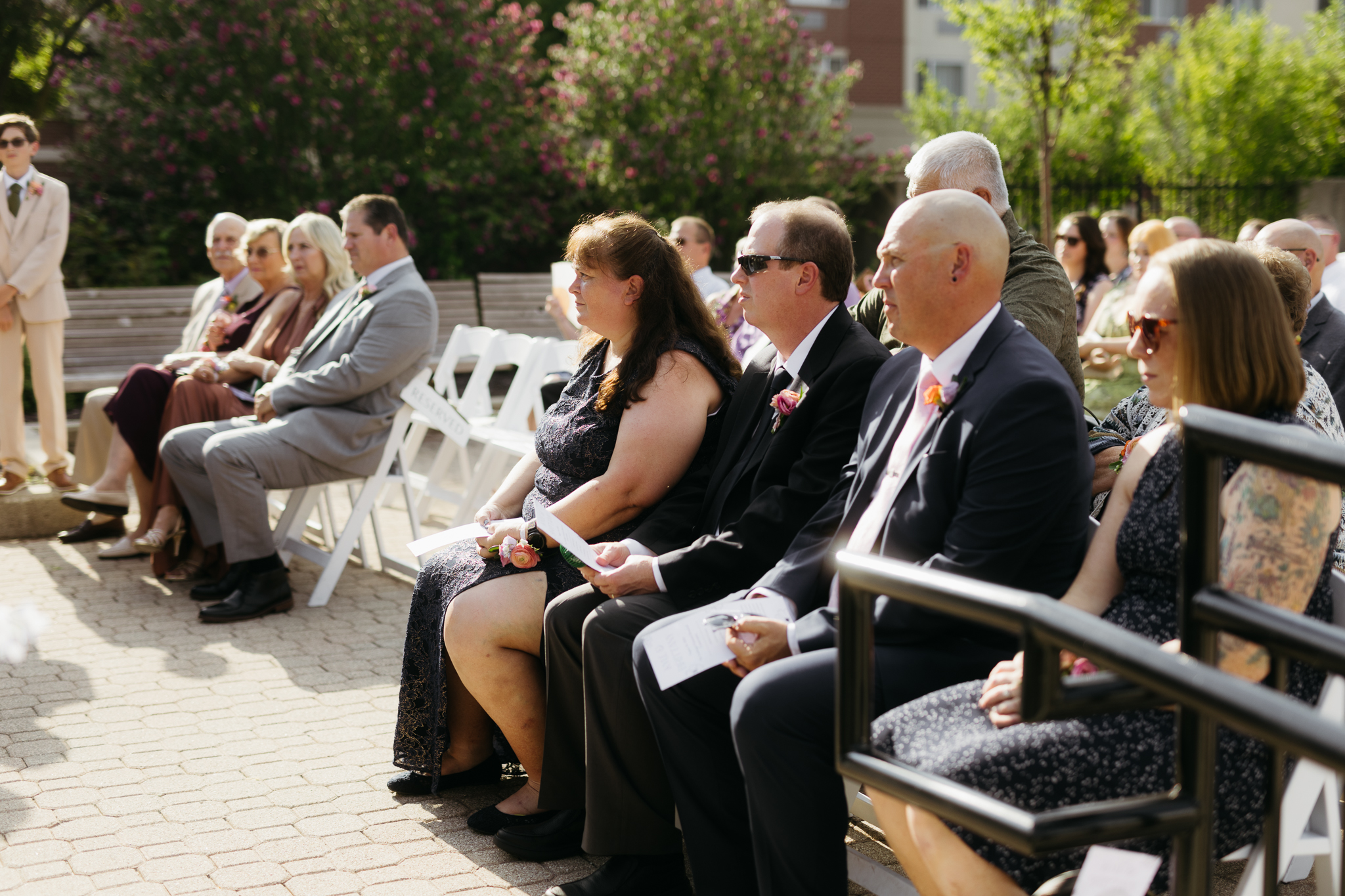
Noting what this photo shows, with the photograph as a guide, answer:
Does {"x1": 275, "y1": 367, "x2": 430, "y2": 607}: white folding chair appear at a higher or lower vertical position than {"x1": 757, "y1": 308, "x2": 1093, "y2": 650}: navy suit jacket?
lower

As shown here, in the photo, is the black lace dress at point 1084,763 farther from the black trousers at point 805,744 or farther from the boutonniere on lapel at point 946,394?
the boutonniere on lapel at point 946,394

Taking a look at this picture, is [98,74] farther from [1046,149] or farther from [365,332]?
[1046,149]

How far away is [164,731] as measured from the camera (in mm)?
4293

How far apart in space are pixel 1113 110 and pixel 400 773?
79.7ft

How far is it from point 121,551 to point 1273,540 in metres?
6.22

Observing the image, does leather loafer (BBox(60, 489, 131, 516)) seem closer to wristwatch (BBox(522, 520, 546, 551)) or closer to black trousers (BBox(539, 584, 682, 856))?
wristwatch (BBox(522, 520, 546, 551))

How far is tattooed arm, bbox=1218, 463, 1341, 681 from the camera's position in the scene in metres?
2.05

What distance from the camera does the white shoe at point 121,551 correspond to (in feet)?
22.1

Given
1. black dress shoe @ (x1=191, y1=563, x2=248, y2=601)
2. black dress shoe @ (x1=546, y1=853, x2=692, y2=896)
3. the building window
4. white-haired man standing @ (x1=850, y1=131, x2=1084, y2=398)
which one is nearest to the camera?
black dress shoe @ (x1=546, y1=853, x2=692, y2=896)

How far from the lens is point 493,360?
698cm

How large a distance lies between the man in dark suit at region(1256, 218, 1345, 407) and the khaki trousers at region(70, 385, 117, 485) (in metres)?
6.24

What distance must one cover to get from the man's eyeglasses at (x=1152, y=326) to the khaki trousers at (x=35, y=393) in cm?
707

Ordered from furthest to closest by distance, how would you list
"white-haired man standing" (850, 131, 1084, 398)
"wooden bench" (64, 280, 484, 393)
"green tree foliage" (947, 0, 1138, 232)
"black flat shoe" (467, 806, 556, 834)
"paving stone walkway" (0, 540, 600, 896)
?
"green tree foliage" (947, 0, 1138, 232)
"wooden bench" (64, 280, 484, 393)
"white-haired man standing" (850, 131, 1084, 398)
"black flat shoe" (467, 806, 556, 834)
"paving stone walkway" (0, 540, 600, 896)

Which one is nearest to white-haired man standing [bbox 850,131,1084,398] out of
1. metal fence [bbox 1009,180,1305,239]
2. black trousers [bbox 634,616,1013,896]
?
black trousers [bbox 634,616,1013,896]
